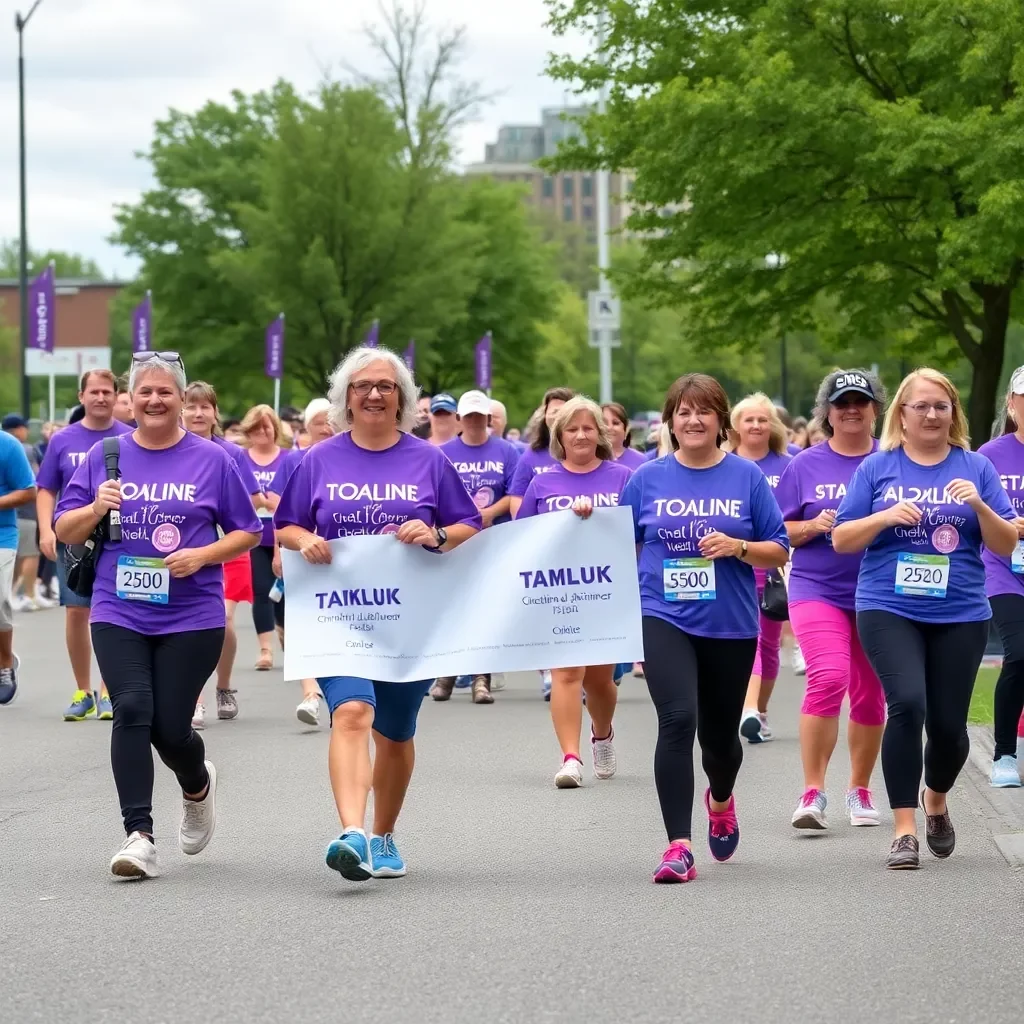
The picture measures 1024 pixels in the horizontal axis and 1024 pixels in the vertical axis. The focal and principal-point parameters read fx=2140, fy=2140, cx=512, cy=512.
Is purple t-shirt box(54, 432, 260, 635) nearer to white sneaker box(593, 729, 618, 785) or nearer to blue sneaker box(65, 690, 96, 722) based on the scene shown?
white sneaker box(593, 729, 618, 785)

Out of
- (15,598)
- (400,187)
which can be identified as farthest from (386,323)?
(15,598)

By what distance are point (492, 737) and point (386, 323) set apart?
45.8 m

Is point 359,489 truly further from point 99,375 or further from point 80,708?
point 80,708

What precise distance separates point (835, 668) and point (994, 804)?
4.33ft

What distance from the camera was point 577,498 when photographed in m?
10.8

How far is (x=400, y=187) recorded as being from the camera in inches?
2258

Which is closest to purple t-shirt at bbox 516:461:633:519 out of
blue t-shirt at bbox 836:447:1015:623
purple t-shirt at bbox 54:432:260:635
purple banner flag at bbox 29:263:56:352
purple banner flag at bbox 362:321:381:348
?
blue t-shirt at bbox 836:447:1015:623

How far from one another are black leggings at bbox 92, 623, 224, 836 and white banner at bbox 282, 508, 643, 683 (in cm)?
41

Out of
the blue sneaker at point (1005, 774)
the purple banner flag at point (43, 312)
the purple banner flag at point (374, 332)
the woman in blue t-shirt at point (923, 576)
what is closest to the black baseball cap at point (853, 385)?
the woman in blue t-shirt at point (923, 576)

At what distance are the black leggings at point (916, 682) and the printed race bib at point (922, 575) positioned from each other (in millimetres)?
119

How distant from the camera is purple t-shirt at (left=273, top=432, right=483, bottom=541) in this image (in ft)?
25.2

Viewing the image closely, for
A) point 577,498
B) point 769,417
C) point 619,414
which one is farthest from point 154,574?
point 619,414

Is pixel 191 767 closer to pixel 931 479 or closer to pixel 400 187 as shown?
pixel 931 479

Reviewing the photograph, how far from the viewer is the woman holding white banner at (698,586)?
7730 millimetres
